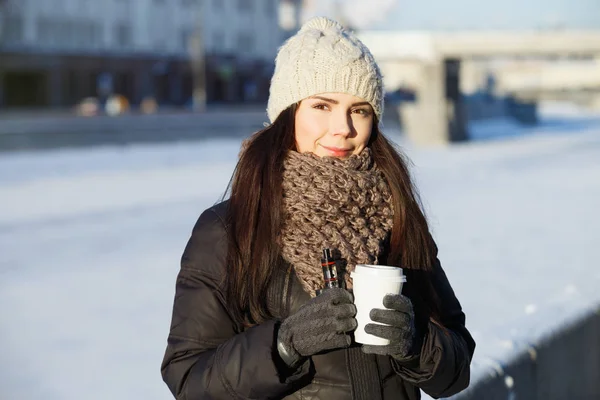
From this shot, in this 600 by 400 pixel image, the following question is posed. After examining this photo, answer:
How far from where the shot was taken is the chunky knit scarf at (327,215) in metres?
2.31

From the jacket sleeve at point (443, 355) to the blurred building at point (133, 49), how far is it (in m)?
53.0

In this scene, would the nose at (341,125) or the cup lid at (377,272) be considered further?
the nose at (341,125)

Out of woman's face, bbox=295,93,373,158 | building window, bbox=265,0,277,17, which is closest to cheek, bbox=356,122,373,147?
woman's face, bbox=295,93,373,158

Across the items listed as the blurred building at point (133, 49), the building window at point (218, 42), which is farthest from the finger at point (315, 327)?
the building window at point (218, 42)

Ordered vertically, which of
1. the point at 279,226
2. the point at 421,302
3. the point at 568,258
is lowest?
the point at 568,258

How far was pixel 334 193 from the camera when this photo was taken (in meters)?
2.36

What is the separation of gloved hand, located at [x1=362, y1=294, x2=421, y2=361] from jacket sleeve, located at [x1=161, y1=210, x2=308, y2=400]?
22 centimetres

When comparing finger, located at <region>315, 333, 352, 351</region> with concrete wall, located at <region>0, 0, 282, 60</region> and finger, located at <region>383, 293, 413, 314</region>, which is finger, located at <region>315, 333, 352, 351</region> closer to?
finger, located at <region>383, 293, 413, 314</region>

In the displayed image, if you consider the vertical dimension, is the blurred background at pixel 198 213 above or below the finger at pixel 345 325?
below

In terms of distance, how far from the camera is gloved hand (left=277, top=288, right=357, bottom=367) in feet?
6.83

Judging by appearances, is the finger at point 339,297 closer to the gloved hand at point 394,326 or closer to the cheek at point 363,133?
the gloved hand at point 394,326

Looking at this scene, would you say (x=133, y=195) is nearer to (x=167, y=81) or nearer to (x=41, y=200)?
(x=41, y=200)

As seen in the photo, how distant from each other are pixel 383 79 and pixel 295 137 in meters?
0.32

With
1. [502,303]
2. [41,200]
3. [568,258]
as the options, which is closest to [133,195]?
[41,200]
